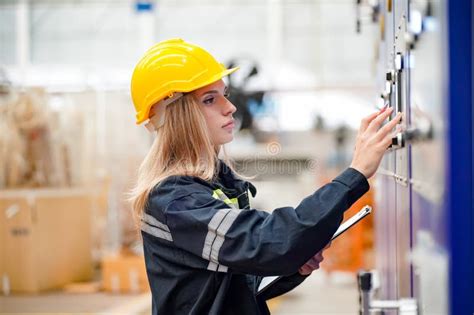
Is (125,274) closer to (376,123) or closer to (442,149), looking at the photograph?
(376,123)

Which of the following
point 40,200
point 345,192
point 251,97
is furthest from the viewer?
point 251,97

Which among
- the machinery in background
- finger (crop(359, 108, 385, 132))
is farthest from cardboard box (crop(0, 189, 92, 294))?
the machinery in background

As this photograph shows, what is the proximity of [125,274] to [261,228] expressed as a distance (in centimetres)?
722

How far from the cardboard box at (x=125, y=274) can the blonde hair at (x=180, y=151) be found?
6788 mm

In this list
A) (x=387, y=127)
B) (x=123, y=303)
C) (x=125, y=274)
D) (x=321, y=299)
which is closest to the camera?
(x=387, y=127)

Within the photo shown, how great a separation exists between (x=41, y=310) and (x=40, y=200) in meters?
1.38

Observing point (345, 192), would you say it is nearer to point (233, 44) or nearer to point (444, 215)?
point (444, 215)

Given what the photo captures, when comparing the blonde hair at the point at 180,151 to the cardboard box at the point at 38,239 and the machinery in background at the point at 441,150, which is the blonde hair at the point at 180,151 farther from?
the cardboard box at the point at 38,239

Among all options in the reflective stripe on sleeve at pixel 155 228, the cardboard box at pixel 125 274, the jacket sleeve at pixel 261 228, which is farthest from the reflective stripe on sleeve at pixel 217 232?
the cardboard box at pixel 125 274

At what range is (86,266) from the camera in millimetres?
9328

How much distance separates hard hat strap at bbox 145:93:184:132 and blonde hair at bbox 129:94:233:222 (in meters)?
0.01

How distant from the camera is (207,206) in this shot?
1644mm

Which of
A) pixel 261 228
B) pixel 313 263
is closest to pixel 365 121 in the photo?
pixel 261 228

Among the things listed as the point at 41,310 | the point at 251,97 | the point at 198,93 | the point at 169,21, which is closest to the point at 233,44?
the point at 169,21
